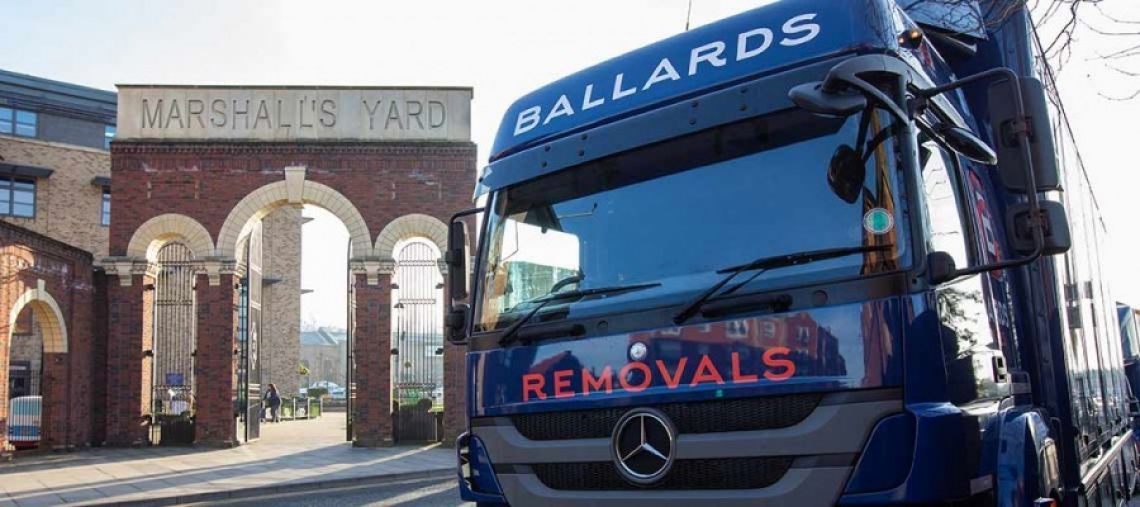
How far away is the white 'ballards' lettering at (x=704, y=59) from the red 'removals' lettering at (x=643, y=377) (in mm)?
1302

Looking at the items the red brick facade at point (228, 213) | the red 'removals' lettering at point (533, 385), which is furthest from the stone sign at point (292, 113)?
the red 'removals' lettering at point (533, 385)

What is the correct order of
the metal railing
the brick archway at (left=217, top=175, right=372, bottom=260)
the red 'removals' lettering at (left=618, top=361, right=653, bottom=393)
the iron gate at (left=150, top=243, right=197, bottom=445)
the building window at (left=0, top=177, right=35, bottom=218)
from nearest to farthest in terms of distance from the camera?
the red 'removals' lettering at (left=618, top=361, right=653, bottom=393) → the iron gate at (left=150, top=243, right=197, bottom=445) → the brick archway at (left=217, top=175, right=372, bottom=260) → the building window at (left=0, top=177, right=35, bottom=218) → the metal railing

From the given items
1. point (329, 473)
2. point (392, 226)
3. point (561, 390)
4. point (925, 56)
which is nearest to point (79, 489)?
point (329, 473)

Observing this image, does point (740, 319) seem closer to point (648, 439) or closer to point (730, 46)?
point (648, 439)

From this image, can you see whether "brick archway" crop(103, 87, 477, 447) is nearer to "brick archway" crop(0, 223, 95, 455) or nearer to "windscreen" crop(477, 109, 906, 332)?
"brick archway" crop(0, 223, 95, 455)

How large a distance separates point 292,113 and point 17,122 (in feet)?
85.9

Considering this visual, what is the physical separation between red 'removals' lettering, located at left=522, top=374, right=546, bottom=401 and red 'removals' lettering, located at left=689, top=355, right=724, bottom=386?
762 millimetres

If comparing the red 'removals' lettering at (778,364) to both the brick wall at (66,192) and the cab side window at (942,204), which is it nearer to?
the cab side window at (942,204)

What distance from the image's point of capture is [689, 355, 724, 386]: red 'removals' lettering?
3.83 metres

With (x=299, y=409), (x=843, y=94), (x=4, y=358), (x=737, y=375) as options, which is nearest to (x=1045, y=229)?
(x=843, y=94)

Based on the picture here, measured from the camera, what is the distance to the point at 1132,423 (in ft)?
32.7

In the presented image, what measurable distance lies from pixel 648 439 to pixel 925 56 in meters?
2.18

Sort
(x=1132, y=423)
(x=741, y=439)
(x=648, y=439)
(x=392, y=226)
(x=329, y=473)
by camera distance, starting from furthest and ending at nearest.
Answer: (x=392, y=226) < (x=329, y=473) < (x=1132, y=423) < (x=648, y=439) < (x=741, y=439)

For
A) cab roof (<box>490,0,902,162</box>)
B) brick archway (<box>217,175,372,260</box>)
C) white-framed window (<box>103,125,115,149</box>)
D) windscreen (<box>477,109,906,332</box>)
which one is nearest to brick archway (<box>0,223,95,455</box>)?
brick archway (<box>217,175,372,260</box>)
